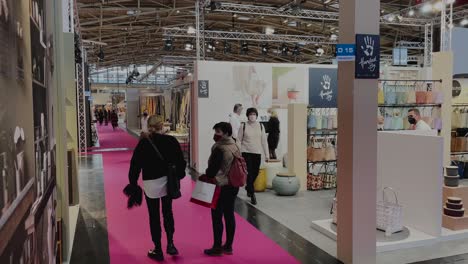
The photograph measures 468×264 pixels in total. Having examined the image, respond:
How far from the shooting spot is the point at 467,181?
818 centimetres

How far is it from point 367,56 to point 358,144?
800 mm

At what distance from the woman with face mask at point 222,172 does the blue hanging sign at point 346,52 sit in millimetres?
1225

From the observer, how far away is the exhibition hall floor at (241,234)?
160 inches

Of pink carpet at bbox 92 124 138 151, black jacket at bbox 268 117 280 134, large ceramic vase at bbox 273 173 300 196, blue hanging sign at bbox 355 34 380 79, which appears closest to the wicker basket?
blue hanging sign at bbox 355 34 380 79

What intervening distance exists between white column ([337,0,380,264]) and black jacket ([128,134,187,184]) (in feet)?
5.28

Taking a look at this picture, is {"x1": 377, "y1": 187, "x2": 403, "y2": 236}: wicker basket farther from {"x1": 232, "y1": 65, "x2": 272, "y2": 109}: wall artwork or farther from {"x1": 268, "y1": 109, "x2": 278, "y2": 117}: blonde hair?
{"x1": 232, "y1": 65, "x2": 272, "y2": 109}: wall artwork

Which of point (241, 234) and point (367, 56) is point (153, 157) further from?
point (367, 56)

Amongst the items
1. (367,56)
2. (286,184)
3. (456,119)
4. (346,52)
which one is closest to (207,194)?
(346,52)

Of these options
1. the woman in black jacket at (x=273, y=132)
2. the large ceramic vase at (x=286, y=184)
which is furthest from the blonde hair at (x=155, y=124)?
the woman in black jacket at (x=273, y=132)

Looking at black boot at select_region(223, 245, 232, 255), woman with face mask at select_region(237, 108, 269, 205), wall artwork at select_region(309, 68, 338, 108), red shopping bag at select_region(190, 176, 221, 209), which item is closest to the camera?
red shopping bag at select_region(190, 176, 221, 209)

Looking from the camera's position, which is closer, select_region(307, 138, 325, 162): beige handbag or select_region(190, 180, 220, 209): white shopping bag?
select_region(190, 180, 220, 209): white shopping bag

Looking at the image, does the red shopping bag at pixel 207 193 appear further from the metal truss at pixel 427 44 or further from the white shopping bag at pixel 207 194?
the metal truss at pixel 427 44

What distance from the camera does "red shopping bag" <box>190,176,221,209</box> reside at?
3.94 metres

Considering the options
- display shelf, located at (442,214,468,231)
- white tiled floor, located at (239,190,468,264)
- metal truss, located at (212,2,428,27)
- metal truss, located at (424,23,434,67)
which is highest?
metal truss, located at (212,2,428,27)
